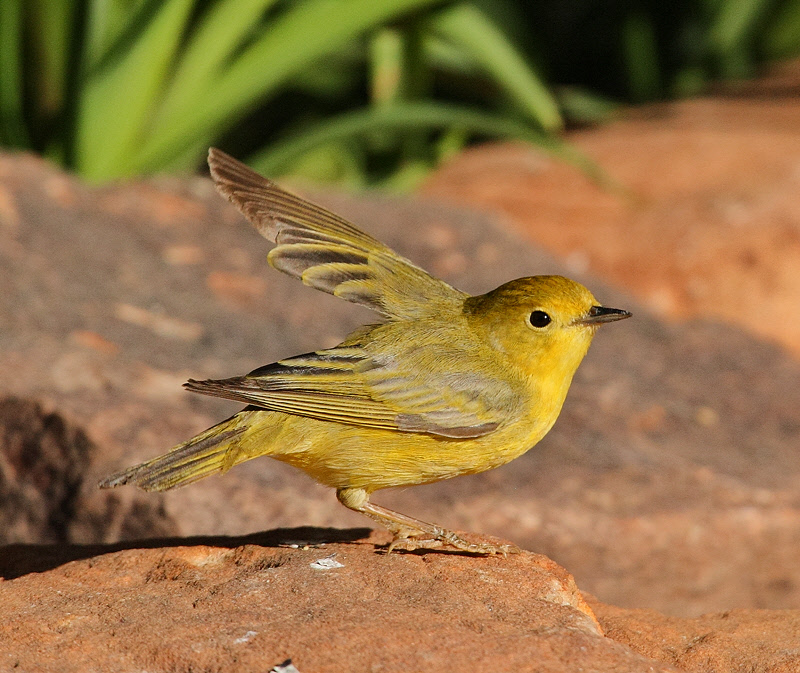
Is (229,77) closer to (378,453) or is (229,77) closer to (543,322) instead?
(543,322)

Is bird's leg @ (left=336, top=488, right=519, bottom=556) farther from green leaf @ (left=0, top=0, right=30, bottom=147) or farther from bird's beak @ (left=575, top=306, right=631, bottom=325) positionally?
green leaf @ (left=0, top=0, right=30, bottom=147)

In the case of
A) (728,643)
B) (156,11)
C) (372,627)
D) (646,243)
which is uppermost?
(156,11)

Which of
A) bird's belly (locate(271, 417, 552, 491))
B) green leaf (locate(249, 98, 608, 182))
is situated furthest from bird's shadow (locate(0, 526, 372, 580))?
green leaf (locate(249, 98, 608, 182))

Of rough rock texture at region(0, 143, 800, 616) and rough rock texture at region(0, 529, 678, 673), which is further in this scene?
rough rock texture at region(0, 143, 800, 616)

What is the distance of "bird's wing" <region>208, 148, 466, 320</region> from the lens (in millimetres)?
4051

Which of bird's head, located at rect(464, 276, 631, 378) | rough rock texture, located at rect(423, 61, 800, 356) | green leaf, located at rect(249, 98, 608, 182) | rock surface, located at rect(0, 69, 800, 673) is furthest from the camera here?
rough rock texture, located at rect(423, 61, 800, 356)

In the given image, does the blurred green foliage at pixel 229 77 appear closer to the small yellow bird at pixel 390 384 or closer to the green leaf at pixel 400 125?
the green leaf at pixel 400 125

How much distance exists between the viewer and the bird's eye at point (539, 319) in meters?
3.88

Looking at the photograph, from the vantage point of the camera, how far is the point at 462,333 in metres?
4.05

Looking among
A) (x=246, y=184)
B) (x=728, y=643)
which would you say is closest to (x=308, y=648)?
(x=728, y=643)

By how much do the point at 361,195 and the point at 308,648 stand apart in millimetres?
5786

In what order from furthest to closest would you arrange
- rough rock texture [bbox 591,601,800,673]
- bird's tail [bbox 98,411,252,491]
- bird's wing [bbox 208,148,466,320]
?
bird's wing [bbox 208,148,466,320] < bird's tail [bbox 98,411,252,491] < rough rock texture [bbox 591,601,800,673]

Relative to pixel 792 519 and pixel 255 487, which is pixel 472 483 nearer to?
pixel 255 487

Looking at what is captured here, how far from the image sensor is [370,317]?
705cm
